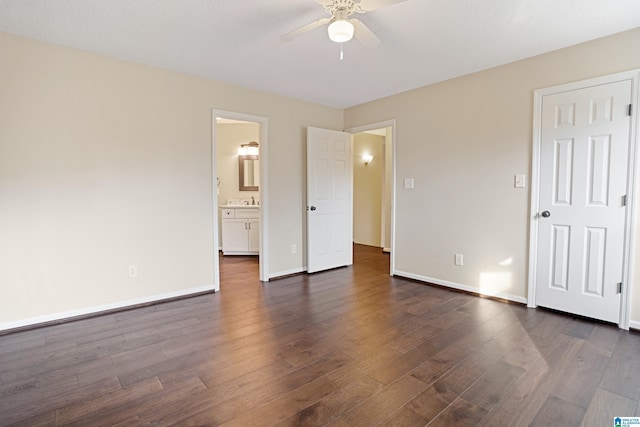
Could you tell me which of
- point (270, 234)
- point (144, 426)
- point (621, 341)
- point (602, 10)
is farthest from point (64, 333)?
point (602, 10)

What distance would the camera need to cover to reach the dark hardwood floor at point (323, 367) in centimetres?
172

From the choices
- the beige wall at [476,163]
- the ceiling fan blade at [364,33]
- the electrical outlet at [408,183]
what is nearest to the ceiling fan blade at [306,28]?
the ceiling fan blade at [364,33]

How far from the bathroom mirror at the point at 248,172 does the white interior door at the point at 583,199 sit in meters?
4.92

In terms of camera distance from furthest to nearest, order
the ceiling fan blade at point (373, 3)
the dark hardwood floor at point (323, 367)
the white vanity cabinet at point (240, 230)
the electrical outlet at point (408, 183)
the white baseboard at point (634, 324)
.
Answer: the white vanity cabinet at point (240, 230), the electrical outlet at point (408, 183), the white baseboard at point (634, 324), the ceiling fan blade at point (373, 3), the dark hardwood floor at point (323, 367)

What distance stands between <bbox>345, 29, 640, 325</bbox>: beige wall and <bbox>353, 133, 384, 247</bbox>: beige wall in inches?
94.0

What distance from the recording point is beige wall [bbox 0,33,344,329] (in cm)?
274

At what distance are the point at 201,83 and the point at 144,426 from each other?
10.9ft

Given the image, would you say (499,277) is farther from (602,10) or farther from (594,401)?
(602,10)

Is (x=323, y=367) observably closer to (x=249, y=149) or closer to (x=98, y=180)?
(x=98, y=180)

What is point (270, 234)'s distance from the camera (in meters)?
4.36

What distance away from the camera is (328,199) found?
189 inches

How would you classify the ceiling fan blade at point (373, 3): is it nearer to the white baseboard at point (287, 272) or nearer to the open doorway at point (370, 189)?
the white baseboard at point (287, 272)

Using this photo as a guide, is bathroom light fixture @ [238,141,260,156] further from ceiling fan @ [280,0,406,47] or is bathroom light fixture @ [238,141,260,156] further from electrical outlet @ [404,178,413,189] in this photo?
ceiling fan @ [280,0,406,47]

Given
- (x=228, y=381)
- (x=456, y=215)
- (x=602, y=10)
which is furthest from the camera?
(x=456, y=215)
